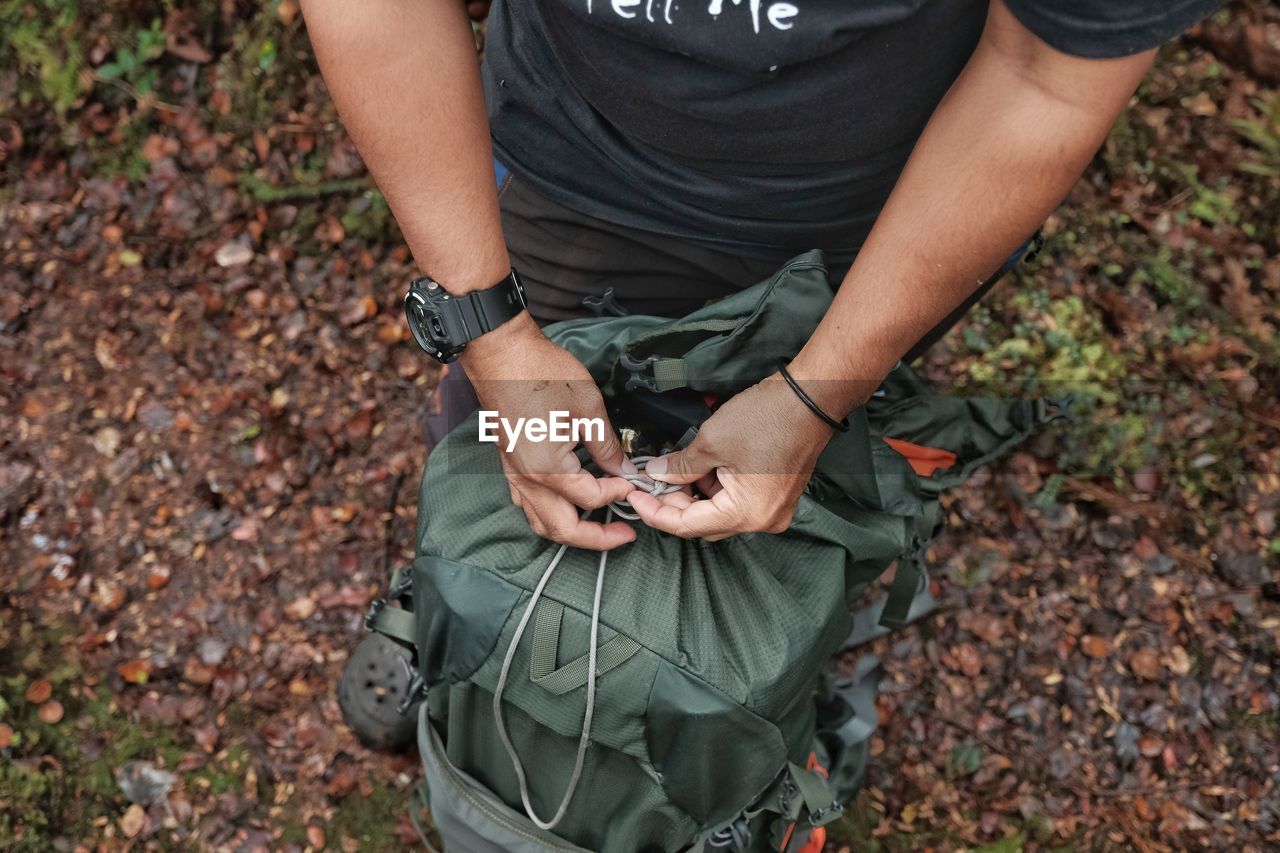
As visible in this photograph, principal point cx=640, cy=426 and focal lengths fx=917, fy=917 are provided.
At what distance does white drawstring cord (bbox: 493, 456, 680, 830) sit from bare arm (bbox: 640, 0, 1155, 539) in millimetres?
40

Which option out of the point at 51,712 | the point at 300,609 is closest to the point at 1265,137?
the point at 300,609

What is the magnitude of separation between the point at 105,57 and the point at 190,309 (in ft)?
3.94

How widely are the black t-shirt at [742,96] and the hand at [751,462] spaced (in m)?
0.45

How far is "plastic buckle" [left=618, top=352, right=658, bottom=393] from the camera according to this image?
2.05 m

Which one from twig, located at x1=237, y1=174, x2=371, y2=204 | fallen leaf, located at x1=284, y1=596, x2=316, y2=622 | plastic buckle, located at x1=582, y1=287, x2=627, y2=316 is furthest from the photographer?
twig, located at x1=237, y1=174, x2=371, y2=204

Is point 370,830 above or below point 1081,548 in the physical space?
below

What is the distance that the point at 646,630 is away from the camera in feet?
6.38

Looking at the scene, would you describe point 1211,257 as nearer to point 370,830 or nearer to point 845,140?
point 845,140

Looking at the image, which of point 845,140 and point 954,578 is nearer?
point 845,140

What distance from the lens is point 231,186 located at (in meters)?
3.89

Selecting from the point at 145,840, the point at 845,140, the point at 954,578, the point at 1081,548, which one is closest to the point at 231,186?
the point at 145,840

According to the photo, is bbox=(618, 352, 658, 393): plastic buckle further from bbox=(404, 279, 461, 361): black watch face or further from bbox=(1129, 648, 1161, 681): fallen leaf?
bbox=(1129, 648, 1161, 681): fallen leaf

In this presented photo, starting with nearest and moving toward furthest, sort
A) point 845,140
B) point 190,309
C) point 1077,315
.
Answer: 1. point 845,140
2. point 1077,315
3. point 190,309

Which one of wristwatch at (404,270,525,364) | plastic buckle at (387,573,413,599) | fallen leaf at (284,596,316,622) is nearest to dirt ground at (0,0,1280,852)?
fallen leaf at (284,596,316,622)
